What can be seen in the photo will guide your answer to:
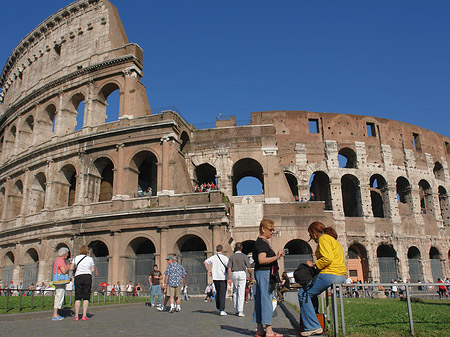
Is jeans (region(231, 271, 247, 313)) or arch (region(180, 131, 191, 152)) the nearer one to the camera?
jeans (region(231, 271, 247, 313))

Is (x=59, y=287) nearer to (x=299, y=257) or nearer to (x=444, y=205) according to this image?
(x=299, y=257)

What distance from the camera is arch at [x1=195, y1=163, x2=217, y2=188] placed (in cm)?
2522

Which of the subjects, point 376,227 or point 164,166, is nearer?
point 164,166

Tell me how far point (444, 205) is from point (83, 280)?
30253mm

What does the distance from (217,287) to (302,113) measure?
20095 mm

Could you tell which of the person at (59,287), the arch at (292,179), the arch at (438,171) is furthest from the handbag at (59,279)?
the arch at (438,171)

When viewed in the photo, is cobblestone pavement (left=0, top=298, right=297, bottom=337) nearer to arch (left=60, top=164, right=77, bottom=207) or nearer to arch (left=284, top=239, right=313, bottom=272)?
arch (left=284, top=239, right=313, bottom=272)

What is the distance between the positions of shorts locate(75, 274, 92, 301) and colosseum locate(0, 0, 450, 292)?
11.5 metres

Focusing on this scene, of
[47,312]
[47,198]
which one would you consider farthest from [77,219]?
[47,312]

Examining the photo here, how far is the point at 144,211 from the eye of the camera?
66.1 ft

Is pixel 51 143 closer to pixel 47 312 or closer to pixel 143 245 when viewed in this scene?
pixel 143 245

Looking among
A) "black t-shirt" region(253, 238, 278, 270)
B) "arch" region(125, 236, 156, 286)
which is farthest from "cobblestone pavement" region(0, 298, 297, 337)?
"arch" region(125, 236, 156, 286)

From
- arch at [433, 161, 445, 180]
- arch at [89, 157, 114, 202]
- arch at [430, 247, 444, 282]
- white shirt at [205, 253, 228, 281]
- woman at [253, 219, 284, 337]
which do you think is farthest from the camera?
arch at [433, 161, 445, 180]

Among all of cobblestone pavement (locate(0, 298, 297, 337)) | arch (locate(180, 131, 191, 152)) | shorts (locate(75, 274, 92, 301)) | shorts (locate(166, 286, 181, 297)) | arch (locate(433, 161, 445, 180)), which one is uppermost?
arch (locate(180, 131, 191, 152))
